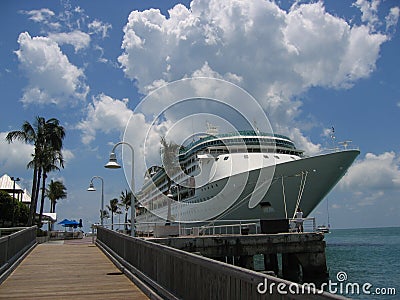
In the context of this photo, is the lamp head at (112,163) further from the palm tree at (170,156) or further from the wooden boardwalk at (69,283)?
the palm tree at (170,156)

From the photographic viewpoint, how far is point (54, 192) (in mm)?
108812

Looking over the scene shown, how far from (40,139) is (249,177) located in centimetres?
2344

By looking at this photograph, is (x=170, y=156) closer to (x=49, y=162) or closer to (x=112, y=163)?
(x=49, y=162)

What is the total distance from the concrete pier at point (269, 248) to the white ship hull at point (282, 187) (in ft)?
29.1

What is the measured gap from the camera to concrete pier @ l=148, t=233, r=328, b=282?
2505 centimetres

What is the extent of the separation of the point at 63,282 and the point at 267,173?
27.5m

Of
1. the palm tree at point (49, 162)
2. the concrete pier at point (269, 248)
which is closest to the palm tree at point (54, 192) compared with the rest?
the palm tree at point (49, 162)

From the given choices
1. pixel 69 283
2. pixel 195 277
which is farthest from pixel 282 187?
pixel 195 277

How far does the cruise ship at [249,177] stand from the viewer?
3756 cm

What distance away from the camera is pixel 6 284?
11312mm

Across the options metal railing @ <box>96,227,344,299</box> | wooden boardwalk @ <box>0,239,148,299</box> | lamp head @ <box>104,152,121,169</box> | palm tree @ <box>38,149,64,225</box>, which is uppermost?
palm tree @ <box>38,149,64,225</box>

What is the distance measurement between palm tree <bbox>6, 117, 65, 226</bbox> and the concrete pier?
79.0 ft

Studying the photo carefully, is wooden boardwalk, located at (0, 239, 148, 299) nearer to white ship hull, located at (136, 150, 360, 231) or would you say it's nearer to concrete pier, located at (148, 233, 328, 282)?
concrete pier, located at (148, 233, 328, 282)

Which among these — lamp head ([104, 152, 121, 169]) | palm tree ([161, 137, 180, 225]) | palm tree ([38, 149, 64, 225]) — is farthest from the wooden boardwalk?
palm tree ([161, 137, 180, 225])
